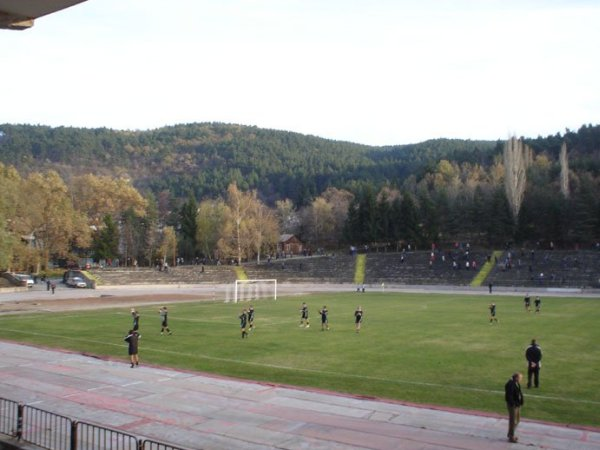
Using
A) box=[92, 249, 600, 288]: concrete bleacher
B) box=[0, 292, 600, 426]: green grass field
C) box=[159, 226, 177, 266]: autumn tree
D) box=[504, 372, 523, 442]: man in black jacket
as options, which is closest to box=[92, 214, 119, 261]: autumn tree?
box=[159, 226, 177, 266]: autumn tree

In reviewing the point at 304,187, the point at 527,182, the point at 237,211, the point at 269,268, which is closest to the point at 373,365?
the point at 269,268

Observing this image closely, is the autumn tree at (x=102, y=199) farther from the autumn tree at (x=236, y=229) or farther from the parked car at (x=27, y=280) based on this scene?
the parked car at (x=27, y=280)

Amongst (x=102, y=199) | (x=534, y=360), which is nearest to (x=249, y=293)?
(x=534, y=360)

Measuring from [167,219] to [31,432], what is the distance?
12627 centimetres

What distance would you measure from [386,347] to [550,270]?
5386 cm

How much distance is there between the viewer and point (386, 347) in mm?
28312

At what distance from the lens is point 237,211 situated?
101875mm

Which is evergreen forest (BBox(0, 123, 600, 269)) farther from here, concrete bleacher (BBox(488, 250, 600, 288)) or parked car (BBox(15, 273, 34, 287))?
concrete bleacher (BBox(488, 250, 600, 288))

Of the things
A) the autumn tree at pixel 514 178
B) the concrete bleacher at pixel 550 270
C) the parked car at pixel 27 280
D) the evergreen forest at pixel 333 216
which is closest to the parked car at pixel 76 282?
the parked car at pixel 27 280

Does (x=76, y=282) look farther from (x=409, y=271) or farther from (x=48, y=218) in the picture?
(x=409, y=271)

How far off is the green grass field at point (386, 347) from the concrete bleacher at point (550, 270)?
76.0 ft

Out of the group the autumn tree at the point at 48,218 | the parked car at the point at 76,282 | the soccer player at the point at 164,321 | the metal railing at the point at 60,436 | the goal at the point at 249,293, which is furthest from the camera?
the autumn tree at the point at 48,218

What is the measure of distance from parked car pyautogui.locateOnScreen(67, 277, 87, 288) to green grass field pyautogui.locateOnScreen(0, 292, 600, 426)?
95.7 ft

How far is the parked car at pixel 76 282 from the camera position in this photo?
75.1 m
